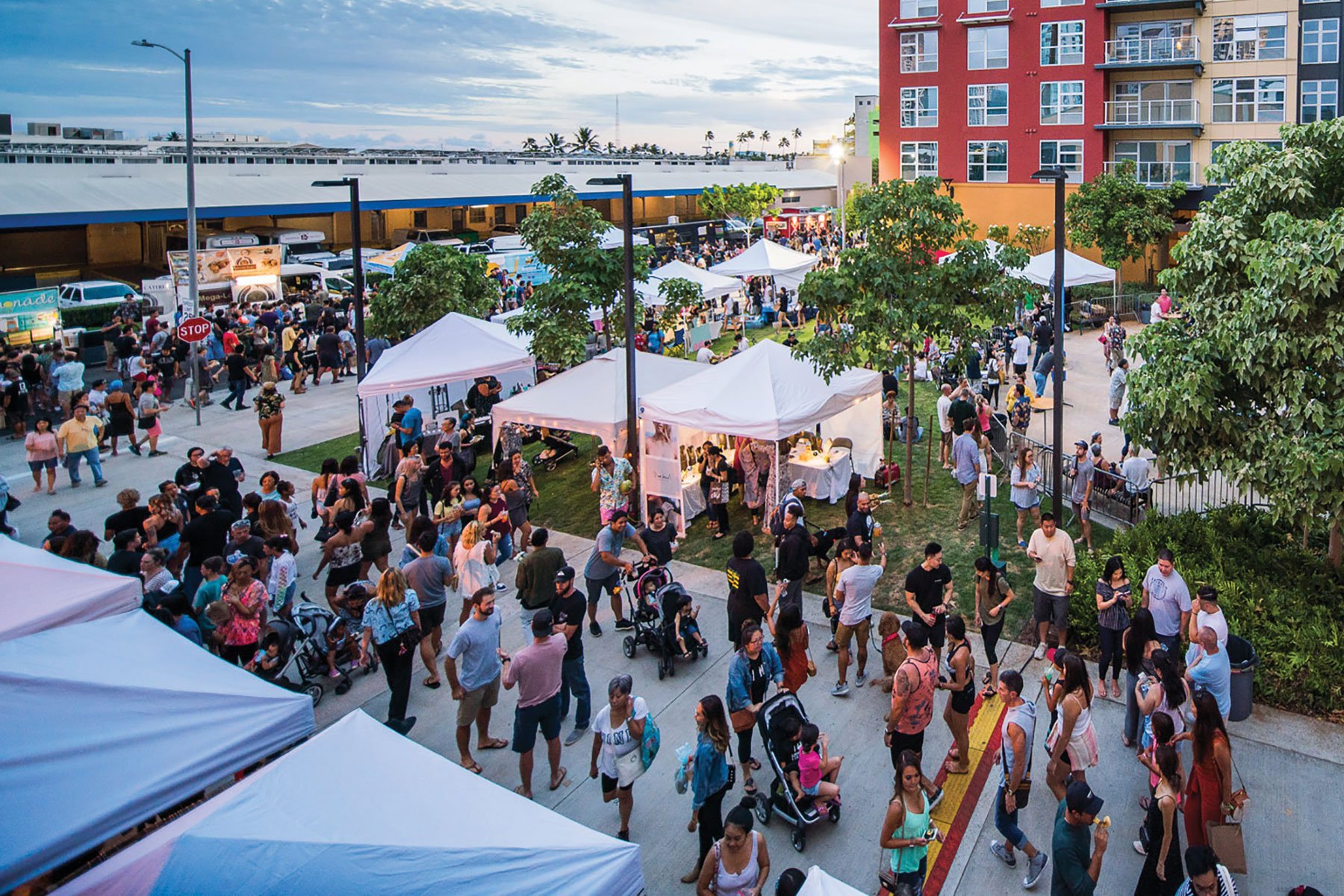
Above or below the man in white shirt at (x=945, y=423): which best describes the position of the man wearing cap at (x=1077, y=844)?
below

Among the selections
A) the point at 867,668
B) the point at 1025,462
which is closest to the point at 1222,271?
the point at 1025,462

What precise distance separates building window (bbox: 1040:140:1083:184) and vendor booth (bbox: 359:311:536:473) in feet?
106

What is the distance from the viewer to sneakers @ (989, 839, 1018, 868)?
6.86 m

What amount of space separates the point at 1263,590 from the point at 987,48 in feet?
129

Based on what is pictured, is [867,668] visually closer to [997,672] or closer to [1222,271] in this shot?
[997,672]

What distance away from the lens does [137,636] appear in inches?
284

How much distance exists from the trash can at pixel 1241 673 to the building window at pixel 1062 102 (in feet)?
128

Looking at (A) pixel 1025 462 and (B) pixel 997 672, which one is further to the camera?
(A) pixel 1025 462

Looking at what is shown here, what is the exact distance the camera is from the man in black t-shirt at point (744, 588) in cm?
870

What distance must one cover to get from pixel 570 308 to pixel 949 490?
7278 millimetres

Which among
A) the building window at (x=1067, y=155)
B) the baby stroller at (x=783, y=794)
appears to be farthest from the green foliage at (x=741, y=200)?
the baby stroller at (x=783, y=794)

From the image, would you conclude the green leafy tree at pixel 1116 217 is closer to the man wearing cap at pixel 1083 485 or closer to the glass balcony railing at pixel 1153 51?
the glass balcony railing at pixel 1153 51

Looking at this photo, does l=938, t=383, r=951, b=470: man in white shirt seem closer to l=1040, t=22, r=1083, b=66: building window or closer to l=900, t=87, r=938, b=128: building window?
l=1040, t=22, r=1083, b=66: building window

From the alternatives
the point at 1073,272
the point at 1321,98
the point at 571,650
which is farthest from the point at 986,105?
the point at 571,650
